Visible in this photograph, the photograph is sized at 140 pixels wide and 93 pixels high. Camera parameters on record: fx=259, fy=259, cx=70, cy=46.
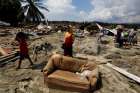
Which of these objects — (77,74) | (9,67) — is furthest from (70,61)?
(9,67)

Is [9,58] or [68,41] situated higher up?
[68,41]

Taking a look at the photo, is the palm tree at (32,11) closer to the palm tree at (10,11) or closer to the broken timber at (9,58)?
the palm tree at (10,11)

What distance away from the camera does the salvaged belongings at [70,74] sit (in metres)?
8.12

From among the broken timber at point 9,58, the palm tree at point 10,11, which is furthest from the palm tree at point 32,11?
the broken timber at point 9,58

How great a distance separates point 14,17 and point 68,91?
126 feet

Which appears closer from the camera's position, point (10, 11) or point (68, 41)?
point (68, 41)

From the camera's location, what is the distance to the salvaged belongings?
26.6 ft

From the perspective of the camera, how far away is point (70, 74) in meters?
8.92

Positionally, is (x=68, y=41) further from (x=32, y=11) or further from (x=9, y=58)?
(x=32, y=11)

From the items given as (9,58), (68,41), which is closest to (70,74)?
(68,41)

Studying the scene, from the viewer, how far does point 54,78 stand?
8375 millimetres

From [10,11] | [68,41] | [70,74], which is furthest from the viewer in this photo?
[10,11]

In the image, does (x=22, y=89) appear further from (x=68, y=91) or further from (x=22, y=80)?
(x=68, y=91)

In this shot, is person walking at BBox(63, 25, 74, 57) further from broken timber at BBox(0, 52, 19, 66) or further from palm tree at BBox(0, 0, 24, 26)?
palm tree at BBox(0, 0, 24, 26)
